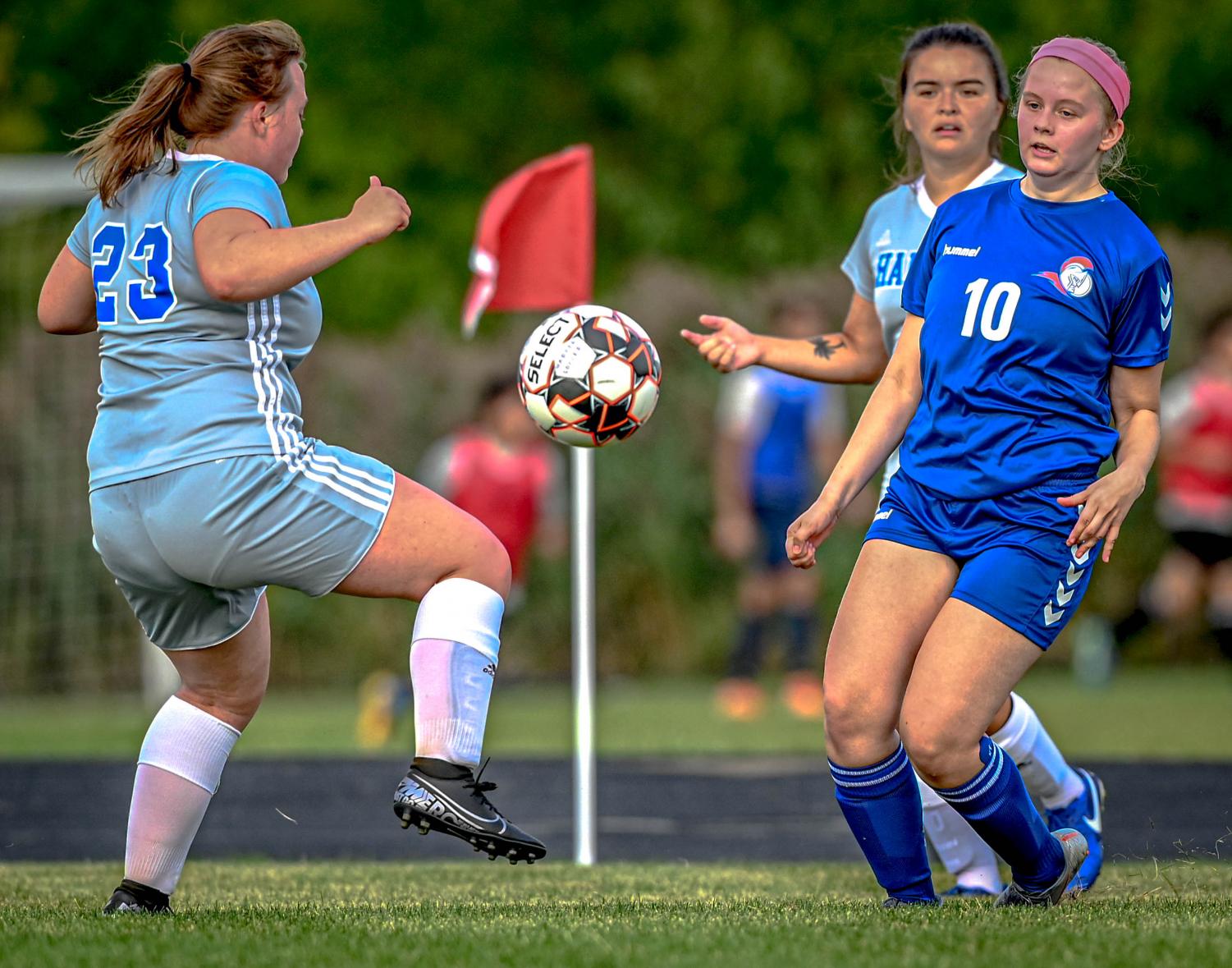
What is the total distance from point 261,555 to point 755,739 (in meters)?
7.51

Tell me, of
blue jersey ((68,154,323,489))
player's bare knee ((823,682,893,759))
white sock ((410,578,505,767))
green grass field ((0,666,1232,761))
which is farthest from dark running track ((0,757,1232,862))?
blue jersey ((68,154,323,489))

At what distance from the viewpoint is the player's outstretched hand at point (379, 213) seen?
4527 mm

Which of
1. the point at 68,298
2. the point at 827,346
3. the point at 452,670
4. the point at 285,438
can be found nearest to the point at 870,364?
the point at 827,346

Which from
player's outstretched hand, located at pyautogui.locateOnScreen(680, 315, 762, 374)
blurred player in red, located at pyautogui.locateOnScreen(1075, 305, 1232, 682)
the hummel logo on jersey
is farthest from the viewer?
blurred player in red, located at pyautogui.locateOnScreen(1075, 305, 1232, 682)

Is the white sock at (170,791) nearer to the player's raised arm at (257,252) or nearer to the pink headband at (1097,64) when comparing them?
the player's raised arm at (257,252)

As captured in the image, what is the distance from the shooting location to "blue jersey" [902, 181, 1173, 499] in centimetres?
469

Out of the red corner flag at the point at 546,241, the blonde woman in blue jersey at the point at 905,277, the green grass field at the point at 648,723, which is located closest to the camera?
the blonde woman in blue jersey at the point at 905,277

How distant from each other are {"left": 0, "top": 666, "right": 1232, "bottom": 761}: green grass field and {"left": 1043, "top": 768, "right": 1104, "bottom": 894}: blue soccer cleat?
4.54m

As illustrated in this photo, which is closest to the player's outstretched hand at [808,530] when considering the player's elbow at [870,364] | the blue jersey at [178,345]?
the player's elbow at [870,364]

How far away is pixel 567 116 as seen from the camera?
91.0 feet

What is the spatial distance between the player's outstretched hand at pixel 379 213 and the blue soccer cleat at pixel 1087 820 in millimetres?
2679

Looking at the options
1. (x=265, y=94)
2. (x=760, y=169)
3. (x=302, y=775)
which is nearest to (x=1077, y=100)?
(x=265, y=94)

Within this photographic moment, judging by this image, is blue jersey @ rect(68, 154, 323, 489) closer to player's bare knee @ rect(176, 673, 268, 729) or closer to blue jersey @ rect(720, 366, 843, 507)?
player's bare knee @ rect(176, 673, 268, 729)

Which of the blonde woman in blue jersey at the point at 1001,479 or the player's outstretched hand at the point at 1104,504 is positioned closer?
the player's outstretched hand at the point at 1104,504
